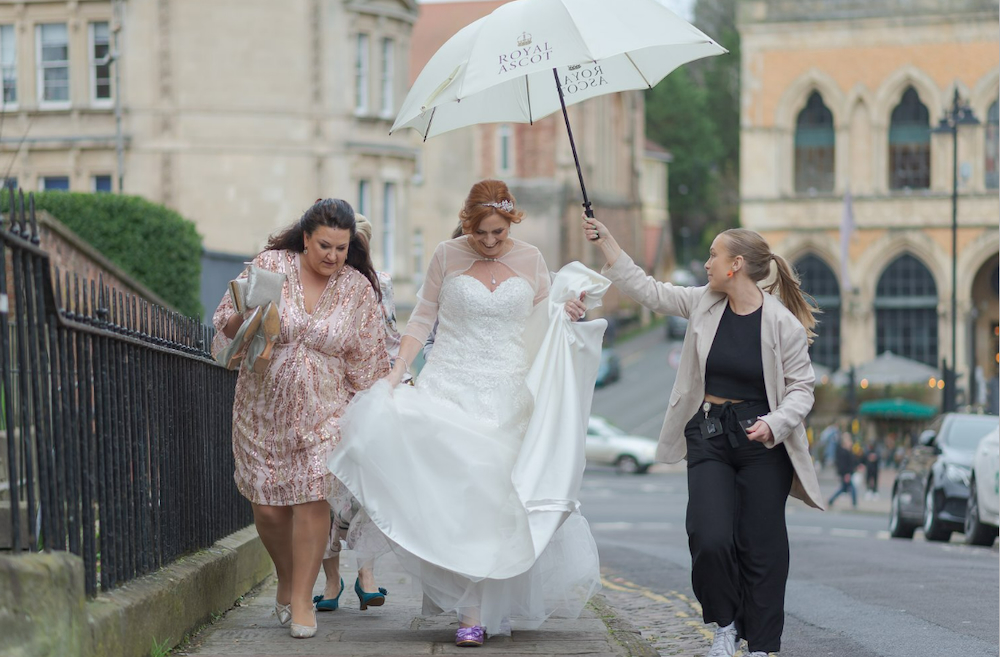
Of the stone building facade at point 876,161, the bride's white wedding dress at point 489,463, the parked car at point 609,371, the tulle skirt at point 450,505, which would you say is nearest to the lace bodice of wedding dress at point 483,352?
the bride's white wedding dress at point 489,463

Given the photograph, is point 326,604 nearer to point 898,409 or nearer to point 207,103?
point 207,103

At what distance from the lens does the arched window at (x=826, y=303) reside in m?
54.8

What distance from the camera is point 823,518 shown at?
84.0 ft

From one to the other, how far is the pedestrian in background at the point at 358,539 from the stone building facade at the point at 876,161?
153 ft

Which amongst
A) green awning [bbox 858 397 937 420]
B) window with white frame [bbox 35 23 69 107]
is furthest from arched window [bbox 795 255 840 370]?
window with white frame [bbox 35 23 69 107]

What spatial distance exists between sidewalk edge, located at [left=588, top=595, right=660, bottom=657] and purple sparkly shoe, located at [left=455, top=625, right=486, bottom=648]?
649mm

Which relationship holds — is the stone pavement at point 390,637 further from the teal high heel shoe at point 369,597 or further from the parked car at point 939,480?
the parked car at point 939,480

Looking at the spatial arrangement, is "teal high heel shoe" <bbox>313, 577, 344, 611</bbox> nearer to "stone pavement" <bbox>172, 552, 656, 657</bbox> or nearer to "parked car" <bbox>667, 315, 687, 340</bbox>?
"stone pavement" <bbox>172, 552, 656, 657</bbox>

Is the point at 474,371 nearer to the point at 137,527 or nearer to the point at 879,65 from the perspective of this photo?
the point at 137,527

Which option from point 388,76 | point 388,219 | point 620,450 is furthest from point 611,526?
point 388,76

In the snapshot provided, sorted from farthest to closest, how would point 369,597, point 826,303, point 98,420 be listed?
point 826,303, point 369,597, point 98,420

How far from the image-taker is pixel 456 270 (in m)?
7.48

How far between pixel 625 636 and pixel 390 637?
1.15m

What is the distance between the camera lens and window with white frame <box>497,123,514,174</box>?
64625 mm
